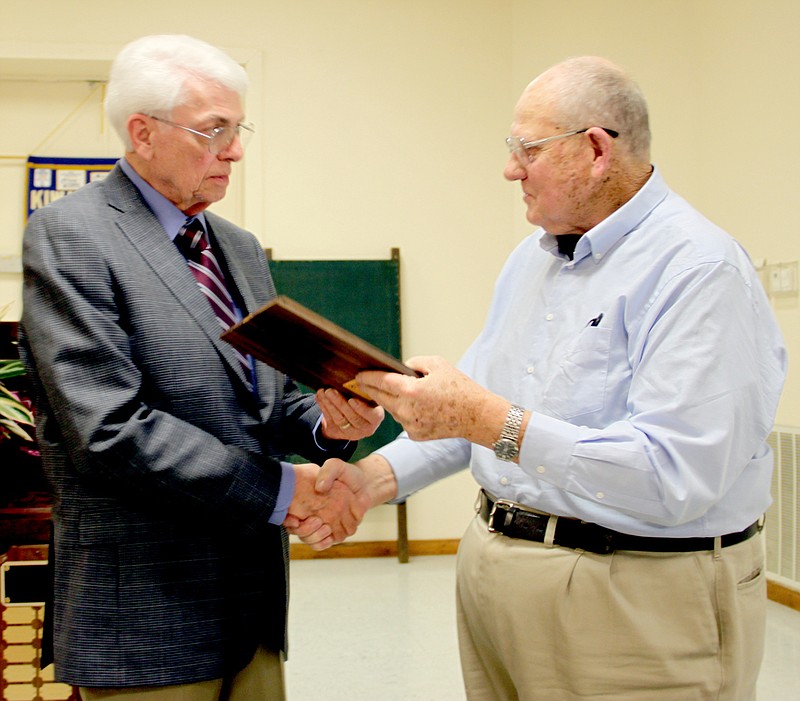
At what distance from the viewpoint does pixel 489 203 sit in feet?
15.3

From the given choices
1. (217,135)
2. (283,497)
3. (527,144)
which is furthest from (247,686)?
(527,144)

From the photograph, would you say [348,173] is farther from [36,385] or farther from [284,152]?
[36,385]

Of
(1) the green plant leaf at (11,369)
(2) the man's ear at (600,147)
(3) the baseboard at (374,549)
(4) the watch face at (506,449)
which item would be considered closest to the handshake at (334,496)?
(4) the watch face at (506,449)

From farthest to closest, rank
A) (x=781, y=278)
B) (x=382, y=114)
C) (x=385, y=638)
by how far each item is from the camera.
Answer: (x=382, y=114), (x=781, y=278), (x=385, y=638)

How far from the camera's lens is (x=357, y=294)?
450cm

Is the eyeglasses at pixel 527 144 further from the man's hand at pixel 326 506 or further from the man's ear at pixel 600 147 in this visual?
the man's hand at pixel 326 506

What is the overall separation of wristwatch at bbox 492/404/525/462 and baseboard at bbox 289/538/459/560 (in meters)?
3.38

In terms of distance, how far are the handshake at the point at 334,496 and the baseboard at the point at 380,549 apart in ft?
9.54

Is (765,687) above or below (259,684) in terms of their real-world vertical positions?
below

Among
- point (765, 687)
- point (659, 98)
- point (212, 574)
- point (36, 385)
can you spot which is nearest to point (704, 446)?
point (212, 574)

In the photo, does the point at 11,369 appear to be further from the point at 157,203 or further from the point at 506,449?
the point at 506,449

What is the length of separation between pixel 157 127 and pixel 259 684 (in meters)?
0.98

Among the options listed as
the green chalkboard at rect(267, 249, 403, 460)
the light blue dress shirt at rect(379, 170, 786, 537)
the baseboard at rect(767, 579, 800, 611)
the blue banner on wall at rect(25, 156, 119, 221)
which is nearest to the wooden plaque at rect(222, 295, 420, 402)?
A: the light blue dress shirt at rect(379, 170, 786, 537)

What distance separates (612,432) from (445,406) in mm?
265
